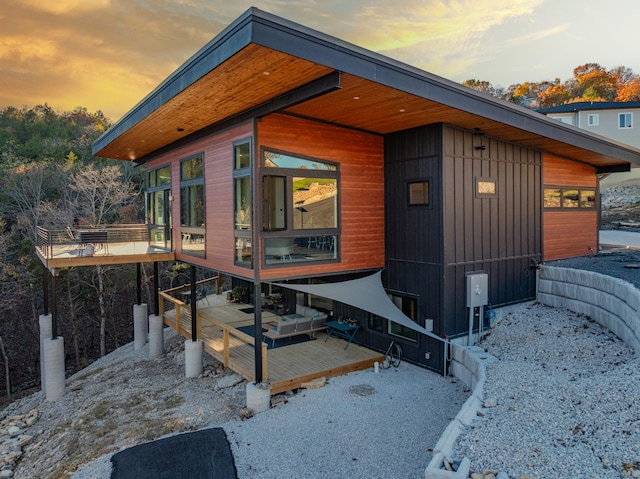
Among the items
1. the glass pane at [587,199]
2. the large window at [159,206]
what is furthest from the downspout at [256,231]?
the glass pane at [587,199]

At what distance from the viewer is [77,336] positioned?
64.1 feet

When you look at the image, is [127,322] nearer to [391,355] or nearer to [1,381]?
[1,381]

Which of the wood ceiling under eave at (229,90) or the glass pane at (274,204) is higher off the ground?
the wood ceiling under eave at (229,90)

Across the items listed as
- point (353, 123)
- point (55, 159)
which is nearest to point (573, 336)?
point (353, 123)

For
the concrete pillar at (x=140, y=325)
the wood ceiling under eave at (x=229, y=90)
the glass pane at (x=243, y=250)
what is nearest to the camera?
the wood ceiling under eave at (x=229, y=90)

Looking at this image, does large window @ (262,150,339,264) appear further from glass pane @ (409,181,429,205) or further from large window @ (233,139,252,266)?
glass pane @ (409,181,429,205)

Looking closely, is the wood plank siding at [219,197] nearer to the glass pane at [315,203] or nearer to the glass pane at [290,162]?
the glass pane at [290,162]

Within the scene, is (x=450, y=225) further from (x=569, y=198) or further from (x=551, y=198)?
(x=569, y=198)

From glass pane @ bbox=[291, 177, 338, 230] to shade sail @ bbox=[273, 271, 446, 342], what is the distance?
1.13 meters

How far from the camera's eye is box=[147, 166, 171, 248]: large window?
10.9 m

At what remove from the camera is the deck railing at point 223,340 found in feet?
25.5

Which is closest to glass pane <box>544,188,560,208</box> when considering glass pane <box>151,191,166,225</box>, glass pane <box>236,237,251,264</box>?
glass pane <box>236,237,251,264</box>

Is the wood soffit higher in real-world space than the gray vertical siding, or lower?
higher

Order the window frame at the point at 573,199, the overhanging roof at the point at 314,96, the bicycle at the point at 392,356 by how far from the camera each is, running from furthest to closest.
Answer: the window frame at the point at 573,199, the bicycle at the point at 392,356, the overhanging roof at the point at 314,96
